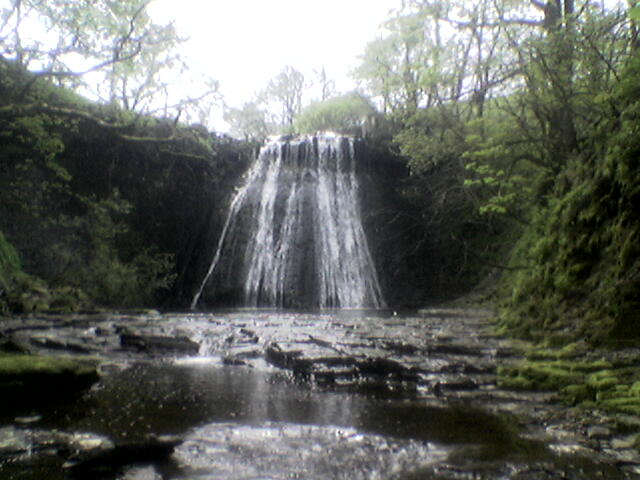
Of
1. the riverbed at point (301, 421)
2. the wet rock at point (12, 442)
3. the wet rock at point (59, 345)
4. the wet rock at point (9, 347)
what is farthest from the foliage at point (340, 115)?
the wet rock at point (12, 442)

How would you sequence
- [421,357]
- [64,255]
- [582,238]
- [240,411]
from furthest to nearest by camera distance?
[64,255] < [582,238] < [421,357] < [240,411]

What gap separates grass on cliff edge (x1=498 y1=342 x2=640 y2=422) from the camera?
2896mm

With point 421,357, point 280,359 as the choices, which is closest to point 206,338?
point 280,359

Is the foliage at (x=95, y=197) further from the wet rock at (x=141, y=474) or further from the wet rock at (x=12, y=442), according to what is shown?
the wet rock at (x=141, y=474)

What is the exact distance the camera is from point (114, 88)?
2864cm

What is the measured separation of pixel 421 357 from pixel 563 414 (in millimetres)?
1944

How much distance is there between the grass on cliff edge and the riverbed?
0.18 metres

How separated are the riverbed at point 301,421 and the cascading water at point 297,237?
10.4 metres

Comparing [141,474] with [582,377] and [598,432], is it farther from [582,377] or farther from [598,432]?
[582,377]

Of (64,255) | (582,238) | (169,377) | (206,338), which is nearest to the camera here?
(169,377)

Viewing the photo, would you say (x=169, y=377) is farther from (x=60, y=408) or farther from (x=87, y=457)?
(x=87, y=457)

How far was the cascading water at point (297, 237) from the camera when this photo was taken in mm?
15781

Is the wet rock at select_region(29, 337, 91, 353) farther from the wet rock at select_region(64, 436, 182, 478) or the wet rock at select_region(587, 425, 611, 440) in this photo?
the wet rock at select_region(587, 425, 611, 440)

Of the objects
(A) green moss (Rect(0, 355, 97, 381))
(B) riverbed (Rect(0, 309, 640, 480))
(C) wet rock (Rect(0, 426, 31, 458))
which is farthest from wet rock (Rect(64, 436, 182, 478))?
(A) green moss (Rect(0, 355, 97, 381))
